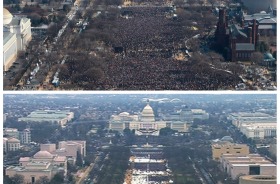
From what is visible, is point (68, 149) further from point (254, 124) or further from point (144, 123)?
point (254, 124)

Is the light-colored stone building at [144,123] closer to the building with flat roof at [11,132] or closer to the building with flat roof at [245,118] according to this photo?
the building with flat roof at [245,118]

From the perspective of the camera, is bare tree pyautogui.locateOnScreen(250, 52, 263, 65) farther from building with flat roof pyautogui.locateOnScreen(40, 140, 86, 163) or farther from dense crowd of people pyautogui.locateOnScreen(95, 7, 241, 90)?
building with flat roof pyautogui.locateOnScreen(40, 140, 86, 163)

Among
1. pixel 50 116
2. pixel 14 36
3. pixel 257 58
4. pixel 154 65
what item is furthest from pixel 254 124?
pixel 14 36

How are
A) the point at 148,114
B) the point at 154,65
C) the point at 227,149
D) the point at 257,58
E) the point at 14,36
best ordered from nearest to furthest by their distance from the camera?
the point at 227,149 < the point at 148,114 < the point at 154,65 < the point at 257,58 < the point at 14,36

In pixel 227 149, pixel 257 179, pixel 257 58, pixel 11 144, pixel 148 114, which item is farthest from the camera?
pixel 257 58

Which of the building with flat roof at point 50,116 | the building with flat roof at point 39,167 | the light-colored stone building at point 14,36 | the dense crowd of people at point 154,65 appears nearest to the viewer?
the building with flat roof at point 39,167

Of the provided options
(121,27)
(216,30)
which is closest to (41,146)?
(216,30)

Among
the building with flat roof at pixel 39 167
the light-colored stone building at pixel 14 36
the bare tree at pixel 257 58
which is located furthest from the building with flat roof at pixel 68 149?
the bare tree at pixel 257 58

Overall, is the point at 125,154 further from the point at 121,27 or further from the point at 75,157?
the point at 121,27
